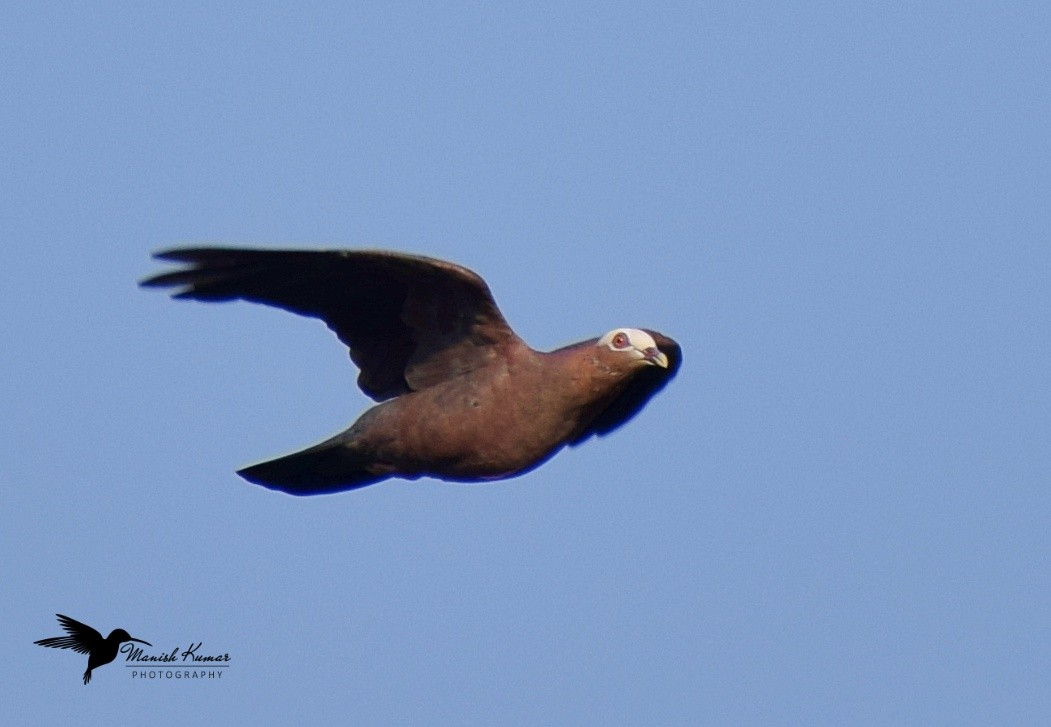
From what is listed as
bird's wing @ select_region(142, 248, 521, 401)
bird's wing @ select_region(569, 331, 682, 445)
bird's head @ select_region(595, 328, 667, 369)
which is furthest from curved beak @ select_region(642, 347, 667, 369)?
bird's wing @ select_region(569, 331, 682, 445)

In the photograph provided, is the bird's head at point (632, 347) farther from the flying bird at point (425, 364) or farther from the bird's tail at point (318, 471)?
the bird's tail at point (318, 471)

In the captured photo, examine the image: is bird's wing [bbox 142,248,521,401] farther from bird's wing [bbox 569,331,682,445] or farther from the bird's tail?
bird's wing [bbox 569,331,682,445]

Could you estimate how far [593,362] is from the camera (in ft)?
32.0

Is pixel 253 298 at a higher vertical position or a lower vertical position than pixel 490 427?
higher

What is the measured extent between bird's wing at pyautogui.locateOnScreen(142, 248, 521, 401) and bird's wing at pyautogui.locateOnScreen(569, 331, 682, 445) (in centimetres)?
124

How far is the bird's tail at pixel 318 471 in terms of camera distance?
10141mm

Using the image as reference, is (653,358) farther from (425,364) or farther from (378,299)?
(378,299)

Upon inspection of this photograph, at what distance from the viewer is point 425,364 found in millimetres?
10172

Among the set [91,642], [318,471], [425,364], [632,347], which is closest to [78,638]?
[91,642]

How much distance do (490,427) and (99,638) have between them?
2806 millimetres

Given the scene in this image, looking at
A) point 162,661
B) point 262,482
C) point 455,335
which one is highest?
point 455,335

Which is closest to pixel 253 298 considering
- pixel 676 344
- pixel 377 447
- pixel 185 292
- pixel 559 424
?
pixel 185 292

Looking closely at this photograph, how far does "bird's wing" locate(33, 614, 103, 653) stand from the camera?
33.3 feet

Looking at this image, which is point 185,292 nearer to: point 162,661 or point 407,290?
point 407,290
